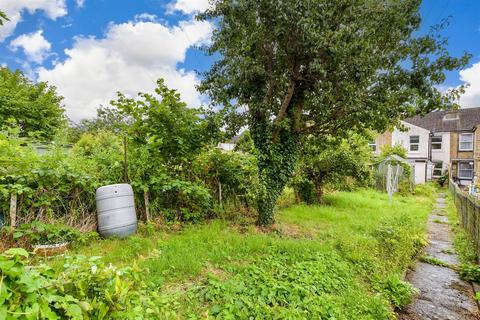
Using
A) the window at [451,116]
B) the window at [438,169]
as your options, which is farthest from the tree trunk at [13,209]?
the window at [451,116]

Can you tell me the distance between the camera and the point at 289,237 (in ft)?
19.3

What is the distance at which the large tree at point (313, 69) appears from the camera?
5.14 metres

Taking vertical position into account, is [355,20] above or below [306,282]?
above

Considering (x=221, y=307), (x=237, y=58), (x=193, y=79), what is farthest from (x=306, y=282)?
(x=193, y=79)

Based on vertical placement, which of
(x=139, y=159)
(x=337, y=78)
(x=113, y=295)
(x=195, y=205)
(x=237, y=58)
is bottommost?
(x=195, y=205)

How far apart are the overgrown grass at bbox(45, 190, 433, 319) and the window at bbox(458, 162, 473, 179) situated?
2136 centimetres

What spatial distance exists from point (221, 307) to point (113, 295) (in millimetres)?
1933

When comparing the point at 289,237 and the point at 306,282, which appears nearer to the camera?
the point at 306,282

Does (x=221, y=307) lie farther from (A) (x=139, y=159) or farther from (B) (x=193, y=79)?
(B) (x=193, y=79)

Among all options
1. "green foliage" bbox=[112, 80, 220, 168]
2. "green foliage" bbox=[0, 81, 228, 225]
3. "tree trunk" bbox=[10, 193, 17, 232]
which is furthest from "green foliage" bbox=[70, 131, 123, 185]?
"tree trunk" bbox=[10, 193, 17, 232]

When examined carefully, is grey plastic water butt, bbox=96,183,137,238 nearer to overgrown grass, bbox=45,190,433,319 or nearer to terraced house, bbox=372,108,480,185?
overgrown grass, bbox=45,190,433,319

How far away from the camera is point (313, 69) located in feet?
17.5

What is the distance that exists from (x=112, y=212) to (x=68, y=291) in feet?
13.1

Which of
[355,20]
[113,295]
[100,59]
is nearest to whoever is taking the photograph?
[113,295]
